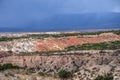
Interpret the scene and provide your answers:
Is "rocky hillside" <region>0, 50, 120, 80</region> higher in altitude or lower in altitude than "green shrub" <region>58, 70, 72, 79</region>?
higher

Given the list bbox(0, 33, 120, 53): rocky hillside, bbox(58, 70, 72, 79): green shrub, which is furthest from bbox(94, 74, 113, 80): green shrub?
bbox(0, 33, 120, 53): rocky hillside

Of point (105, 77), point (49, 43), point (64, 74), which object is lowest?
point (64, 74)

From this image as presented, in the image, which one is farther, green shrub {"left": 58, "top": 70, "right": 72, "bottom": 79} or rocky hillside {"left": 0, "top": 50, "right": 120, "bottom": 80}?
green shrub {"left": 58, "top": 70, "right": 72, "bottom": 79}

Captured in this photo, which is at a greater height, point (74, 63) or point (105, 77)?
point (74, 63)

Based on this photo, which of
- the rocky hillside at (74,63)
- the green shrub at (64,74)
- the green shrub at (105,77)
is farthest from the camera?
the green shrub at (64,74)

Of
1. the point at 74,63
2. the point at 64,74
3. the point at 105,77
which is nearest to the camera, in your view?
the point at 105,77

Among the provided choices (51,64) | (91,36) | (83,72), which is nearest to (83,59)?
(51,64)

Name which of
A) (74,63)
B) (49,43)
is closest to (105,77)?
(74,63)

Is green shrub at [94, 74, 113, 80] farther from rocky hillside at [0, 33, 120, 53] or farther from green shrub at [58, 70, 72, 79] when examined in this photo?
rocky hillside at [0, 33, 120, 53]

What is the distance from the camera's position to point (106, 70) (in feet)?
283

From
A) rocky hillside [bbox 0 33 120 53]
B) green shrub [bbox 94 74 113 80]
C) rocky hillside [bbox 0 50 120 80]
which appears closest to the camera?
green shrub [bbox 94 74 113 80]

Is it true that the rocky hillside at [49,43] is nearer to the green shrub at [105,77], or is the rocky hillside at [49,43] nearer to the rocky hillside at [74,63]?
the rocky hillside at [74,63]

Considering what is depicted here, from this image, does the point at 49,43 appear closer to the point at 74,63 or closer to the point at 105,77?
the point at 74,63

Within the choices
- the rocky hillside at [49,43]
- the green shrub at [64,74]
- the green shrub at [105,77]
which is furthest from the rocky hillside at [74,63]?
the rocky hillside at [49,43]
